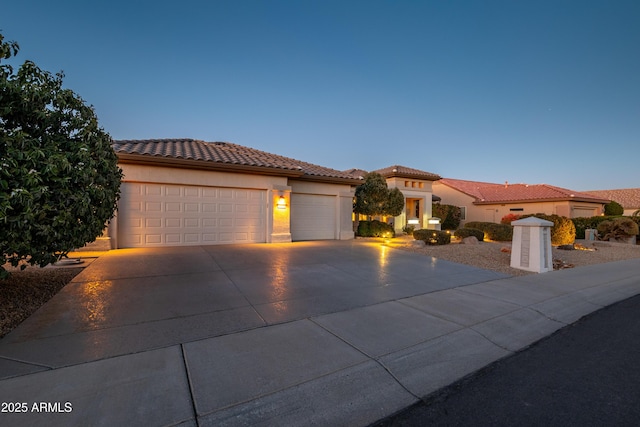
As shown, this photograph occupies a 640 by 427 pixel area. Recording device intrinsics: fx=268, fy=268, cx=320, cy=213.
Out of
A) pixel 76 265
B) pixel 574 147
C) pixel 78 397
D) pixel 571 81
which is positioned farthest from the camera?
pixel 574 147

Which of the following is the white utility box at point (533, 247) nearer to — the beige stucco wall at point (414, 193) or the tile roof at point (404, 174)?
the beige stucco wall at point (414, 193)

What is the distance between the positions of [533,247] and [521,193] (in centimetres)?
1946

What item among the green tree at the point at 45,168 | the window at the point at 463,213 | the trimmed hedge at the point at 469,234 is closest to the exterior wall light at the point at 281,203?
the green tree at the point at 45,168

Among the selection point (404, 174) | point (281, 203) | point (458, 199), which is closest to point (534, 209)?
point (458, 199)

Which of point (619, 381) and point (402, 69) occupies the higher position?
point (402, 69)

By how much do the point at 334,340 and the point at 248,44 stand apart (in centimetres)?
1319

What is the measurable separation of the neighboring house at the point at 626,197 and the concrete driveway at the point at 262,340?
3316 cm

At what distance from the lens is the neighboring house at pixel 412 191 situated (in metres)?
19.0

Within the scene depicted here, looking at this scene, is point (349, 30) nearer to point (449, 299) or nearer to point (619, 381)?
point (449, 299)

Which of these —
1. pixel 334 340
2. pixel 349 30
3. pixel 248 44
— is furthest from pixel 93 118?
pixel 349 30

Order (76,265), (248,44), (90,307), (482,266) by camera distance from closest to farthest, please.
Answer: (90,307) < (76,265) < (482,266) < (248,44)

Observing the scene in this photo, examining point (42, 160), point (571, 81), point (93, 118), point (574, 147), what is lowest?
point (42, 160)

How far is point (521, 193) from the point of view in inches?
910

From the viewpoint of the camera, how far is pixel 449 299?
16.4 ft
